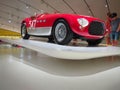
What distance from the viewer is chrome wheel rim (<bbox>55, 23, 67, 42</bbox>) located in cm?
281

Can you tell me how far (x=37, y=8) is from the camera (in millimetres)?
9312

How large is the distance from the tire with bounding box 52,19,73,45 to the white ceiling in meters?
6.08

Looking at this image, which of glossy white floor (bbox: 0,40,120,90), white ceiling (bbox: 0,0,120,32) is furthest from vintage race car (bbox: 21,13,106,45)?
white ceiling (bbox: 0,0,120,32)

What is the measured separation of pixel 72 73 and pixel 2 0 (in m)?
8.56

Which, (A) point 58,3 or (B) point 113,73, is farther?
(A) point 58,3

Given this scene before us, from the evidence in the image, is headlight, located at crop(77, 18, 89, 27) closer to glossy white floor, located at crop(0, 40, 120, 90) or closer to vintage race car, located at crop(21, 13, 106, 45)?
vintage race car, located at crop(21, 13, 106, 45)

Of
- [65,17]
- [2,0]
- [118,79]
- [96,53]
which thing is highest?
[2,0]

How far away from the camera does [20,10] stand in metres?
9.13

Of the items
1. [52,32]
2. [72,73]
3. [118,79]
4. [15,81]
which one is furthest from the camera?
[52,32]

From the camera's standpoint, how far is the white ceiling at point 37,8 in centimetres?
882

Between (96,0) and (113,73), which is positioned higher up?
(96,0)

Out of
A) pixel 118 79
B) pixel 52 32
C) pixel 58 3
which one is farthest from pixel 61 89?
pixel 58 3

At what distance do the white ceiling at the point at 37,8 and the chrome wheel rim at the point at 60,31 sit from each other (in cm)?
610

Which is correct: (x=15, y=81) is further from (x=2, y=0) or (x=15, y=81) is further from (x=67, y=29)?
(x=2, y=0)
